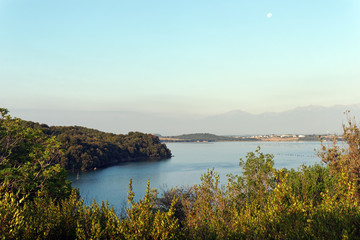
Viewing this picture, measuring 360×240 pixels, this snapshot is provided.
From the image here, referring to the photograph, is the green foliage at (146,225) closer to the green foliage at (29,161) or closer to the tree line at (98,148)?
the green foliage at (29,161)

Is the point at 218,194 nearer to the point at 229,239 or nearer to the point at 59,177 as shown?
the point at 229,239

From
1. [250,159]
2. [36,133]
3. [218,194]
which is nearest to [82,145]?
[36,133]

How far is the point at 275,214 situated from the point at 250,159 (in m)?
17.5

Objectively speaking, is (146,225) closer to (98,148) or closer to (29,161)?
(29,161)

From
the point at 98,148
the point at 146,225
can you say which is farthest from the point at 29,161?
the point at 98,148

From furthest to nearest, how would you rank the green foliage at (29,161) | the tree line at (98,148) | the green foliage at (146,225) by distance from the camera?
the tree line at (98,148) → the green foliage at (29,161) → the green foliage at (146,225)

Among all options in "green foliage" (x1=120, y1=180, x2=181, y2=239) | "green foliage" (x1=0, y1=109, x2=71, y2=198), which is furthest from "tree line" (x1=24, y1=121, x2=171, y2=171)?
"green foliage" (x1=120, y1=180, x2=181, y2=239)

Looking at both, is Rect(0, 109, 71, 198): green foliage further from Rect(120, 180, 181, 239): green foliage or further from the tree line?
the tree line

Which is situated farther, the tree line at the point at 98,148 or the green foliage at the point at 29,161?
the tree line at the point at 98,148

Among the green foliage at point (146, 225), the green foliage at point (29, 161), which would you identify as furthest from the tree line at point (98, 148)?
the green foliage at point (146, 225)

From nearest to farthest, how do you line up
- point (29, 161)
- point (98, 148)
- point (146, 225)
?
point (146, 225) → point (29, 161) → point (98, 148)

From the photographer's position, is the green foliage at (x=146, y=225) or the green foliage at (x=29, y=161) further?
the green foliage at (x=29, y=161)

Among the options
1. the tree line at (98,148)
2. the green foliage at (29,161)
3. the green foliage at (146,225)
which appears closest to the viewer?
the green foliage at (146,225)

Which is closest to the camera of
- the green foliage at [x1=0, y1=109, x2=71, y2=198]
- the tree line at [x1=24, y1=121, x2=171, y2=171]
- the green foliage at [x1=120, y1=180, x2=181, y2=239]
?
the green foliage at [x1=120, y1=180, x2=181, y2=239]
